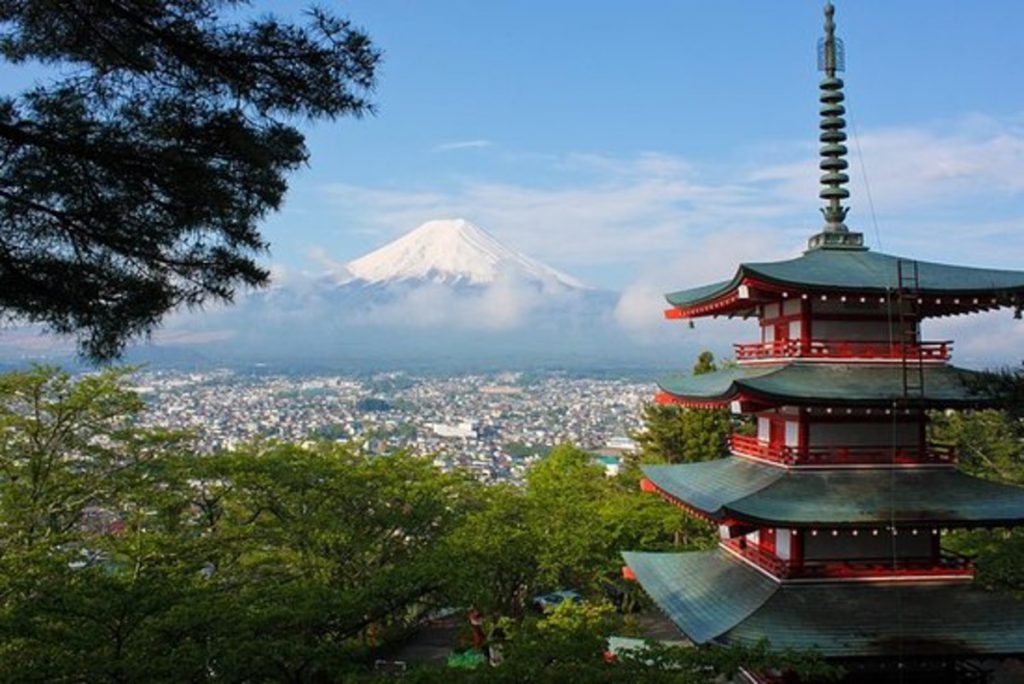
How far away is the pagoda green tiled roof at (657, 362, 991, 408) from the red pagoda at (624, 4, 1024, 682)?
0.03 m

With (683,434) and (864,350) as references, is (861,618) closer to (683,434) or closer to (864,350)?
(864,350)

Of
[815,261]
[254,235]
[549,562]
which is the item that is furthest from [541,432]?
[254,235]

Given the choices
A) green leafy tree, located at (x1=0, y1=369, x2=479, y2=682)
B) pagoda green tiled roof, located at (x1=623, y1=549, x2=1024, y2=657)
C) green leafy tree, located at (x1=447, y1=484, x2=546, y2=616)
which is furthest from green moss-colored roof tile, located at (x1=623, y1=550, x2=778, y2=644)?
green leafy tree, located at (x1=0, y1=369, x2=479, y2=682)

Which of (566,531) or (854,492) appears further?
(566,531)

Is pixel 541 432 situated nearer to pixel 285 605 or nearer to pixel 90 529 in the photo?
pixel 90 529

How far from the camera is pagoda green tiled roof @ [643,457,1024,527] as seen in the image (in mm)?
10859

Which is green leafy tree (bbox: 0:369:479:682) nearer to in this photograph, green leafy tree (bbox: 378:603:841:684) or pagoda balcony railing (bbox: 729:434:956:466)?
green leafy tree (bbox: 378:603:841:684)

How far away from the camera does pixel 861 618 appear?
35.3 feet

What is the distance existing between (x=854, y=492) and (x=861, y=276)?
323 centimetres

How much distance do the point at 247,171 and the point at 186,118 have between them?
1.84 ft

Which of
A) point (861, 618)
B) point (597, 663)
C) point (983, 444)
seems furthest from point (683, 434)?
point (597, 663)

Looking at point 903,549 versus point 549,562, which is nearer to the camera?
point 903,549

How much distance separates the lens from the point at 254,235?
6449 mm

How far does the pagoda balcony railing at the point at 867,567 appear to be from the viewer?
37.3 ft
